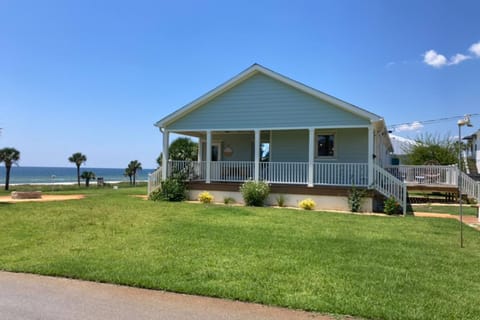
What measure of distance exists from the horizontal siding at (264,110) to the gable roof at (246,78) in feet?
0.59

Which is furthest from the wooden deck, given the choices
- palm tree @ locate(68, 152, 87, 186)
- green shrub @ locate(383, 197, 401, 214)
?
palm tree @ locate(68, 152, 87, 186)

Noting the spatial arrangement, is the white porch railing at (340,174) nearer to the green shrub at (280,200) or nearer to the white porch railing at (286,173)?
the white porch railing at (286,173)

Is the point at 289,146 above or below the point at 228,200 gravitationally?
above

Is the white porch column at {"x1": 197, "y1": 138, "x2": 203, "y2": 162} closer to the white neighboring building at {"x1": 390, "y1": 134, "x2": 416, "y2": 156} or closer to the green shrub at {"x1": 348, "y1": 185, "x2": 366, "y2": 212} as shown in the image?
the green shrub at {"x1": 348, "y1": 185, "x2": 366, "y2": 212}

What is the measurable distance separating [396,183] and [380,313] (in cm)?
1078

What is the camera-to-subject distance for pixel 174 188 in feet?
54.7

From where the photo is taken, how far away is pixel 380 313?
4.16 metres

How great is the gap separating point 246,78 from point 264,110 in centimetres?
176

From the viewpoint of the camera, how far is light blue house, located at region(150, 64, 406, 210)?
14.6m

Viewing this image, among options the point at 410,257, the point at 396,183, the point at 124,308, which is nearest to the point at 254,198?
the point at 396,183

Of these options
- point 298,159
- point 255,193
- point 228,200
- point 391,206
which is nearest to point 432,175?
point 391,206

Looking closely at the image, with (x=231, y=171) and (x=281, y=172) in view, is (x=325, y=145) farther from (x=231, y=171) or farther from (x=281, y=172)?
(x=231, y=171)

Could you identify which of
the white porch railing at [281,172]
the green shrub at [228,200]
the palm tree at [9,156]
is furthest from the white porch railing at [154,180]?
the palm tree at [9,156]

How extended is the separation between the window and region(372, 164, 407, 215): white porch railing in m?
2.50
